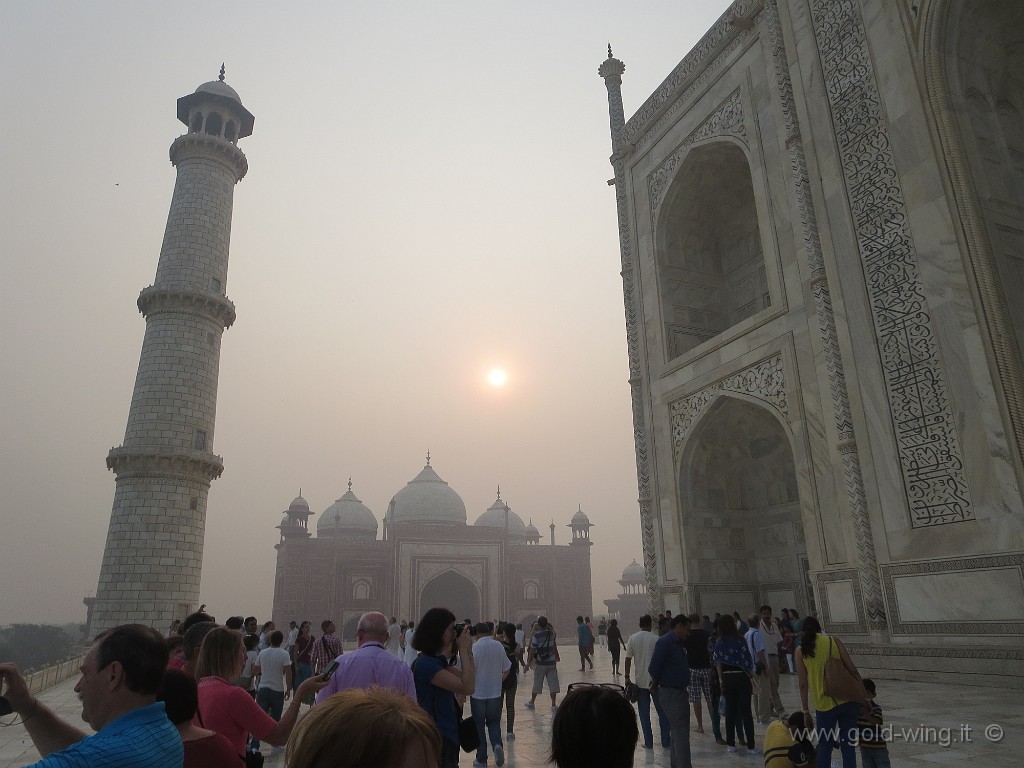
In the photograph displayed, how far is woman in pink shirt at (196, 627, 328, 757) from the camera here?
2.48 m

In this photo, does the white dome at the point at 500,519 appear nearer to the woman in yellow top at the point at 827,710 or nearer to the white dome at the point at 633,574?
the white dome at the point at 633,574

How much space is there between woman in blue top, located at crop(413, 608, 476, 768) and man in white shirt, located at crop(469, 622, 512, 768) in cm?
186

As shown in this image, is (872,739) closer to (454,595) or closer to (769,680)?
(769,680)

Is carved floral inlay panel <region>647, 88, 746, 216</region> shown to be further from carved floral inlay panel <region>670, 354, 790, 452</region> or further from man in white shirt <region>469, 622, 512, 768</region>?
man in white shirt <region>469, 622, 512, 768</region>

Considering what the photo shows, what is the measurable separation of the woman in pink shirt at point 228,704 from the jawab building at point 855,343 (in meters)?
7.28

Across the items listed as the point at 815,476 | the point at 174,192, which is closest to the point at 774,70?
the point at 815,476

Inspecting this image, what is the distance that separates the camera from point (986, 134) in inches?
340

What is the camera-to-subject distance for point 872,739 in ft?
12.2

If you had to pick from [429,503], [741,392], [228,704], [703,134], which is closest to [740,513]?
[741,392]

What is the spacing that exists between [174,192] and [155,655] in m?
19.4

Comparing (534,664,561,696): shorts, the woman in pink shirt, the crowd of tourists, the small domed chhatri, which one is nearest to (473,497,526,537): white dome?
the small domed chhatri

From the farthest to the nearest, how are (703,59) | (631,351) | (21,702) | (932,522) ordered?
(631,351), (703,59), (932,522), (21,702)

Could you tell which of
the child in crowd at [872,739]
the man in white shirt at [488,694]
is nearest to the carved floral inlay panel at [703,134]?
the man in white shirt at [488,694]

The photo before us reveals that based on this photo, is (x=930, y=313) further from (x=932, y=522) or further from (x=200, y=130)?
(x=200, y=130)
